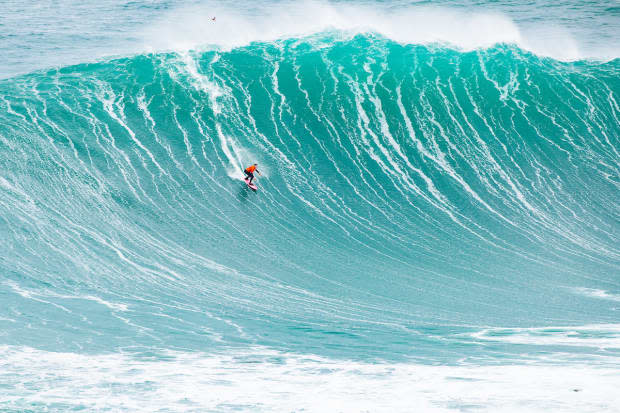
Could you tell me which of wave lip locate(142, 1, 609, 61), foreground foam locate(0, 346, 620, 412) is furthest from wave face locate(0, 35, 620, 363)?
wave lip locate(142, 1, 609, 61)

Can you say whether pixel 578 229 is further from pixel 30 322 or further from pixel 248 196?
pixel 30 322

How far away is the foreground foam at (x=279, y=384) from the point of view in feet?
30.1

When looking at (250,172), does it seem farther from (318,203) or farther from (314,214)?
(314,214)

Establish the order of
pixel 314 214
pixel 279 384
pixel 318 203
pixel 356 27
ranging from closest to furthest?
pixel 279 384, pixel 314 214, pixel 318 203, pixel 356 27

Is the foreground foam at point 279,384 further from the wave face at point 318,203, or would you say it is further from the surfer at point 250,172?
the surfer at point 250,172

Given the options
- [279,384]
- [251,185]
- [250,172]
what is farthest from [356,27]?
[279,384]

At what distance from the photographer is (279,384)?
33.4 ft

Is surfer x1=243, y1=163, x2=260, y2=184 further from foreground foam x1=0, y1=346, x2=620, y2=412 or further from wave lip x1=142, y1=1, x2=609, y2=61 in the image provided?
wave lip x1=142, y1=1, x2=609, y2=61

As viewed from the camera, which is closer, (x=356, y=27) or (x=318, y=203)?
(x=318, y=203)

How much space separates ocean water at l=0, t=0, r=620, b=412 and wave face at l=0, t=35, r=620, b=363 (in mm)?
72

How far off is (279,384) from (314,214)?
7.79 meters

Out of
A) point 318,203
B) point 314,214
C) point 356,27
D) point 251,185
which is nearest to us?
point 314,214

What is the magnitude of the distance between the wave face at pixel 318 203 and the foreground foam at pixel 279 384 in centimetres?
62

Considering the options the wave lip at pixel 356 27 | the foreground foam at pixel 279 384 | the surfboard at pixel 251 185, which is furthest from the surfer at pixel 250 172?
the wave lip at pixel 356 27
